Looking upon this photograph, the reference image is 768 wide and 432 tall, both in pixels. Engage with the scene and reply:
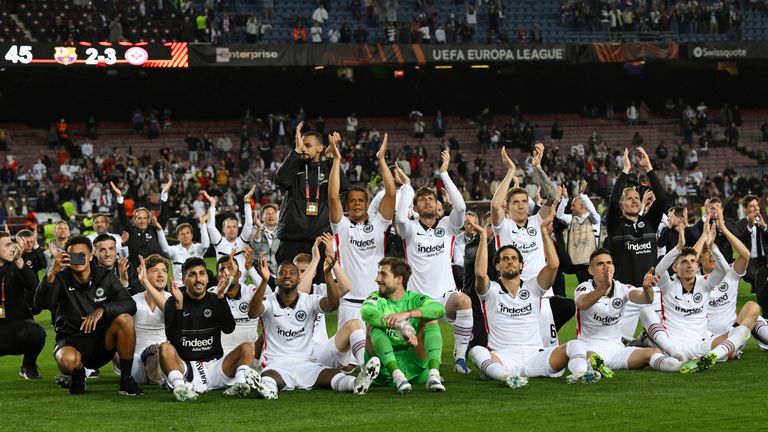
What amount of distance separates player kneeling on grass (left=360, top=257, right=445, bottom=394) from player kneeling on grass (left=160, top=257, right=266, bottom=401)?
1103 mm

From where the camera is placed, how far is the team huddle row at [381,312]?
970 centimetres

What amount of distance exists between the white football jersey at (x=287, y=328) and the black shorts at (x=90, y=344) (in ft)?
4.39

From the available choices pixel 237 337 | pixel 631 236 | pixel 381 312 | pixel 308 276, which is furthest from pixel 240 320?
pixel 631 236

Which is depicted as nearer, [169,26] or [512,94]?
[169,26]

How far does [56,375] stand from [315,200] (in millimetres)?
3063

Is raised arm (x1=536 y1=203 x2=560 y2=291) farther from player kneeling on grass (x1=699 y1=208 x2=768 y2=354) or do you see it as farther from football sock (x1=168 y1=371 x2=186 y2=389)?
football sock (x1=168 y1=371 x2=186 y2=389)

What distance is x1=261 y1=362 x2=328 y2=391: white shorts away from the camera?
9852mm

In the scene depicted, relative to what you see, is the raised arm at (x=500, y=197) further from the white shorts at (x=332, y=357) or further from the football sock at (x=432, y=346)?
the white shorts at (x=332, y=357)

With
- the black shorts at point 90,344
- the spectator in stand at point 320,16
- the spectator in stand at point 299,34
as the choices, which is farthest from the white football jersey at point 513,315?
the spectator in stand at point 320,16

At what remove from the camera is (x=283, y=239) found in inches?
454

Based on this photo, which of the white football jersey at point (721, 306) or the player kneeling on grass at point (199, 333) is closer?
the player kneeling on grass at point (199, 333)

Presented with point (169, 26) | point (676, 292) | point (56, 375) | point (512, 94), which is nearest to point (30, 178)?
point (169, 26)

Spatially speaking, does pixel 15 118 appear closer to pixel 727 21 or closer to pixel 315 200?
pixel 727 21

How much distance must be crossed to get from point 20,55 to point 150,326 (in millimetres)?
26164
